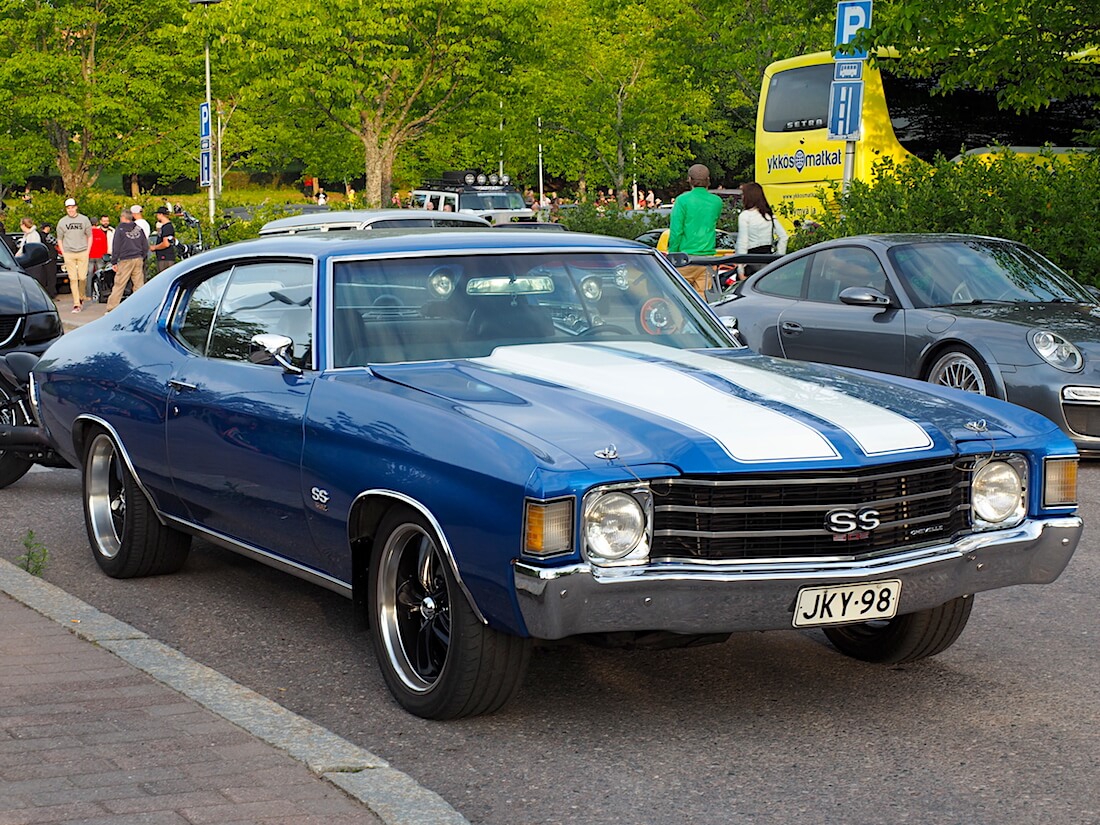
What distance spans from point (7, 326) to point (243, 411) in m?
5.70

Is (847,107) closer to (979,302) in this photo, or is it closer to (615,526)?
(979,302)

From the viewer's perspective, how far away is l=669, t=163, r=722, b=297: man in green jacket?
55.8 ft

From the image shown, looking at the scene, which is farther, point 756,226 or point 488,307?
point 756,226

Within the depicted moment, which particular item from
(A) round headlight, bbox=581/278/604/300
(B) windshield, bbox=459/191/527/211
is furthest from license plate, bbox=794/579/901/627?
(B) windshield, bbox=459/191/527/211

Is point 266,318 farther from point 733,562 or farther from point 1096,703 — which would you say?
point 1096,703

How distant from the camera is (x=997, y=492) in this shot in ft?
17.4

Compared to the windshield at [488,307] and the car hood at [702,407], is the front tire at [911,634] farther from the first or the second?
the windshield at [488,307]

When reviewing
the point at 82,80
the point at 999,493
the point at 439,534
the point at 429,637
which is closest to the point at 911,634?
the point at 999,493

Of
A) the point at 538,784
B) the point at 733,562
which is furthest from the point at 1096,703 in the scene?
the point at 538,784

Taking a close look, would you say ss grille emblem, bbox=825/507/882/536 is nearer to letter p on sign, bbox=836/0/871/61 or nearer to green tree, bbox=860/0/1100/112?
letter p on sign, bbox=836/0/871/61

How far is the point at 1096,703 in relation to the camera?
5.48m

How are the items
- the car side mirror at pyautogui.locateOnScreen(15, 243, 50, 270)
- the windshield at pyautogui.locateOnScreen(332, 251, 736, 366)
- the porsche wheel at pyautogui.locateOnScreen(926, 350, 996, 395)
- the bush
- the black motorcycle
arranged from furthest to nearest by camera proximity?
the bush → the car side mirror at pyautogui.locateOnScreen(15, 243, 50, 270) → the porsche wheel at pyautogui.locateOnScreen(926, 350, 996, 395) → the black motorcycle → the windshield at pyautogui.locateOnScreen(332, 251, 736, 366)

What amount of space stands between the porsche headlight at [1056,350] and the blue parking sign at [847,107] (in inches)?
231

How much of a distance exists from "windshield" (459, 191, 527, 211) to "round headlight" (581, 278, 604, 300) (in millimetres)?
36823
